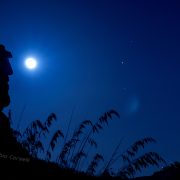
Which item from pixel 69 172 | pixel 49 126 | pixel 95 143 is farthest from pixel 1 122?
pixel 95 143

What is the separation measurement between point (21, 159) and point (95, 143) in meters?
3.27

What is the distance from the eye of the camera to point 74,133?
6.09m

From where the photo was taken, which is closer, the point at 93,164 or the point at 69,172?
the point at 69,172

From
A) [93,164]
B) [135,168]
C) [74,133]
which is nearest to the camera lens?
[135,168]

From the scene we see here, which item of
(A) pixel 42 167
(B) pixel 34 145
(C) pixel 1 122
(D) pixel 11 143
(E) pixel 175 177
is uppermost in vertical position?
(B) pixel 34 145

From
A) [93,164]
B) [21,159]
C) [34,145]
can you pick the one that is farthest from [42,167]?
[93,164]

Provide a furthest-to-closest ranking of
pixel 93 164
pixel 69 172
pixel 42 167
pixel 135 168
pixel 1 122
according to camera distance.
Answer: pixel 93 164 < pixel 135 168 < pixel 1 122 < pixel 69 172 < pixel 42 167

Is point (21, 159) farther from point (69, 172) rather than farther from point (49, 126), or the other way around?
point (49, 126)

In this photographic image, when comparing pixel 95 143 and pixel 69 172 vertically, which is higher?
pixel 95 143

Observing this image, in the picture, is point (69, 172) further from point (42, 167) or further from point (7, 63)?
point (7, 63)

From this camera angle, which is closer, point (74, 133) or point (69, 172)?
point (69, 172)

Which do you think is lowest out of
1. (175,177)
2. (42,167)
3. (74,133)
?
(175,177)

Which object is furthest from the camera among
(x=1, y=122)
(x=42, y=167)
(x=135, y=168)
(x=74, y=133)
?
(x=74, y=133)

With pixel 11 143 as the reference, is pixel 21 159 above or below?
below
